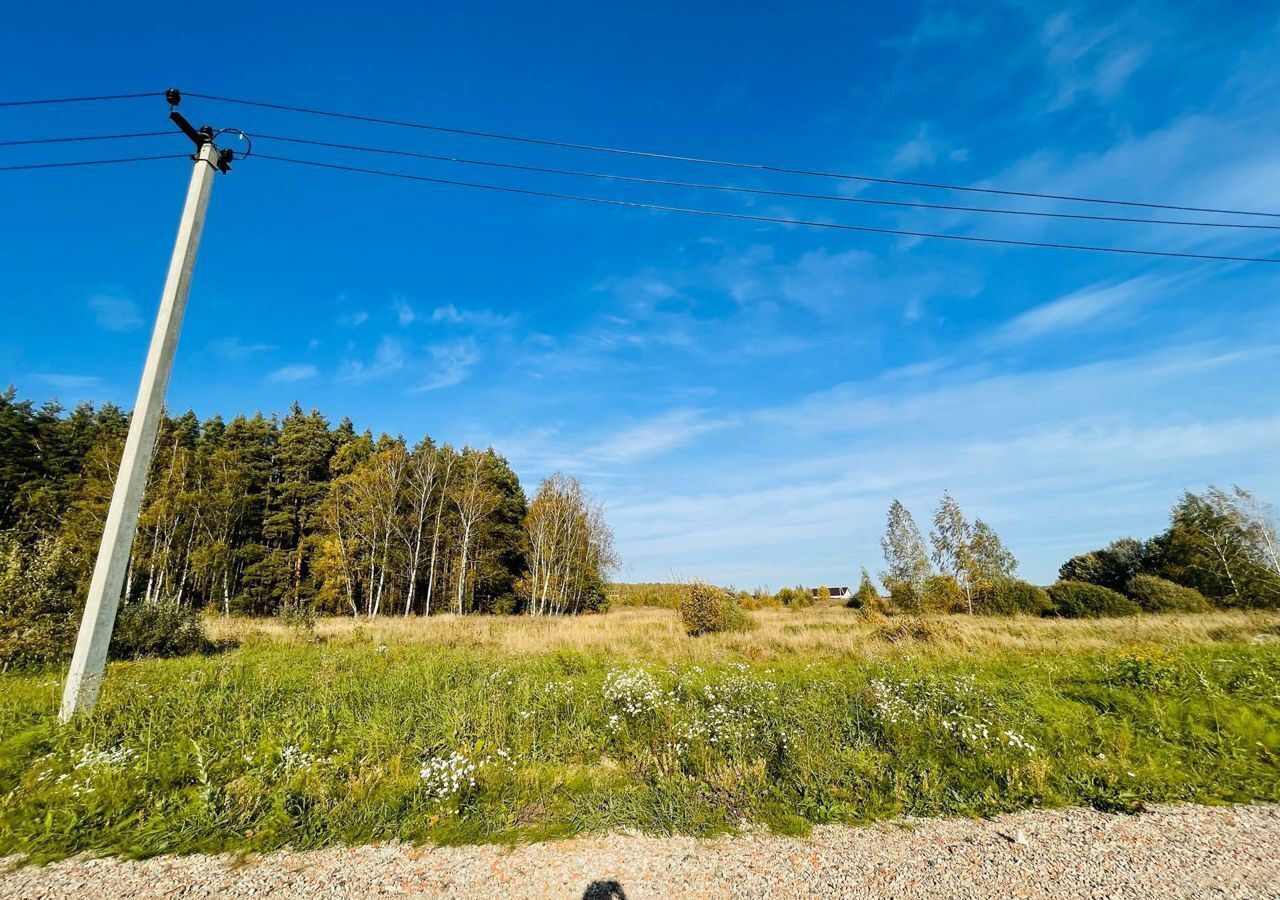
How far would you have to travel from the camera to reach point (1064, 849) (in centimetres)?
405

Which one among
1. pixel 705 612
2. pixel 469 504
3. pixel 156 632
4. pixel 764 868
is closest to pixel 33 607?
pixel 156 632

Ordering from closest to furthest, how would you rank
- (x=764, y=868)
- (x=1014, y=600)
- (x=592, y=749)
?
(x=764, y=868)
(x=592, y=749)
(x=1014, y=600)

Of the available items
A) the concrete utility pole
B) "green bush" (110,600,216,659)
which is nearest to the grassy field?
the concrete utility pole

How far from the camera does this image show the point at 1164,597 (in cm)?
2414

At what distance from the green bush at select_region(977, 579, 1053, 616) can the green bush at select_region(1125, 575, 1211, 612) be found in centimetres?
367

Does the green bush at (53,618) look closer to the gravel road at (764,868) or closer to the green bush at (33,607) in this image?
the green bush at (33,607)

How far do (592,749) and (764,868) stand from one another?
2.87 m

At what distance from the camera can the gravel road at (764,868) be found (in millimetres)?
3506

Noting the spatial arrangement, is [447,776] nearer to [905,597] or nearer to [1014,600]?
[1014,600]

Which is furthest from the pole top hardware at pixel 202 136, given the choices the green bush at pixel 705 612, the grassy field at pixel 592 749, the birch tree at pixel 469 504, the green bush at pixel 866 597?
the green bush at pixel 866 597

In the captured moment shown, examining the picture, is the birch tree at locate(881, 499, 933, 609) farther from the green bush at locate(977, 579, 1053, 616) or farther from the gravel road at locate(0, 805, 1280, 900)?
the gravel road at locate(0, 805, 1280, 900)

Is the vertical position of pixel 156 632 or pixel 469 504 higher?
pixel 469 504

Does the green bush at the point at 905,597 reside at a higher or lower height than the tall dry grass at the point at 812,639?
higher

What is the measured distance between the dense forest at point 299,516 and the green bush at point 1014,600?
91.9 ft
